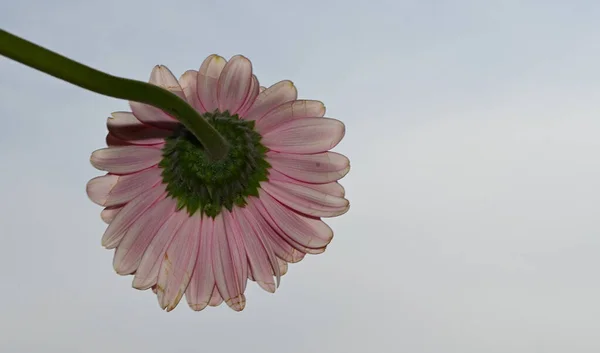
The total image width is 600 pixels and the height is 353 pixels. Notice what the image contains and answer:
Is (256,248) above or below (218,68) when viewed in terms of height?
below

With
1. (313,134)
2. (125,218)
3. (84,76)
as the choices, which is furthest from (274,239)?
(84,76)

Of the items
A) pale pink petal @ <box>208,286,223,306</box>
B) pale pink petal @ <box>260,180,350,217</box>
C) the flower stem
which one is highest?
pale pink petal @ <box>260,180,350,217</box>

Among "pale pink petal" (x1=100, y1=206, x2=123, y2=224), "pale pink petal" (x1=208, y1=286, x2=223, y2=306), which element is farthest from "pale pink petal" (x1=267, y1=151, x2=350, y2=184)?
"pale pink petal" (x1=100, y1=206, x2=123, y2=224)

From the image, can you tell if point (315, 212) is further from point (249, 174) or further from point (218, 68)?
point (218, 68)

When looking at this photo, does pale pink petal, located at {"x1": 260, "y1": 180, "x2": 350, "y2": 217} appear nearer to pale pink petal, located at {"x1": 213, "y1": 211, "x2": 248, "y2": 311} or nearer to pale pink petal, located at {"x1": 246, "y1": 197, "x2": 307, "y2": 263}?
pale pink petal, located at {"x1": 246, "y1": 197, "x2": 307, "y2": 263}

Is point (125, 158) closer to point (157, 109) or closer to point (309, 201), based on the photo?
point (157, 109)
